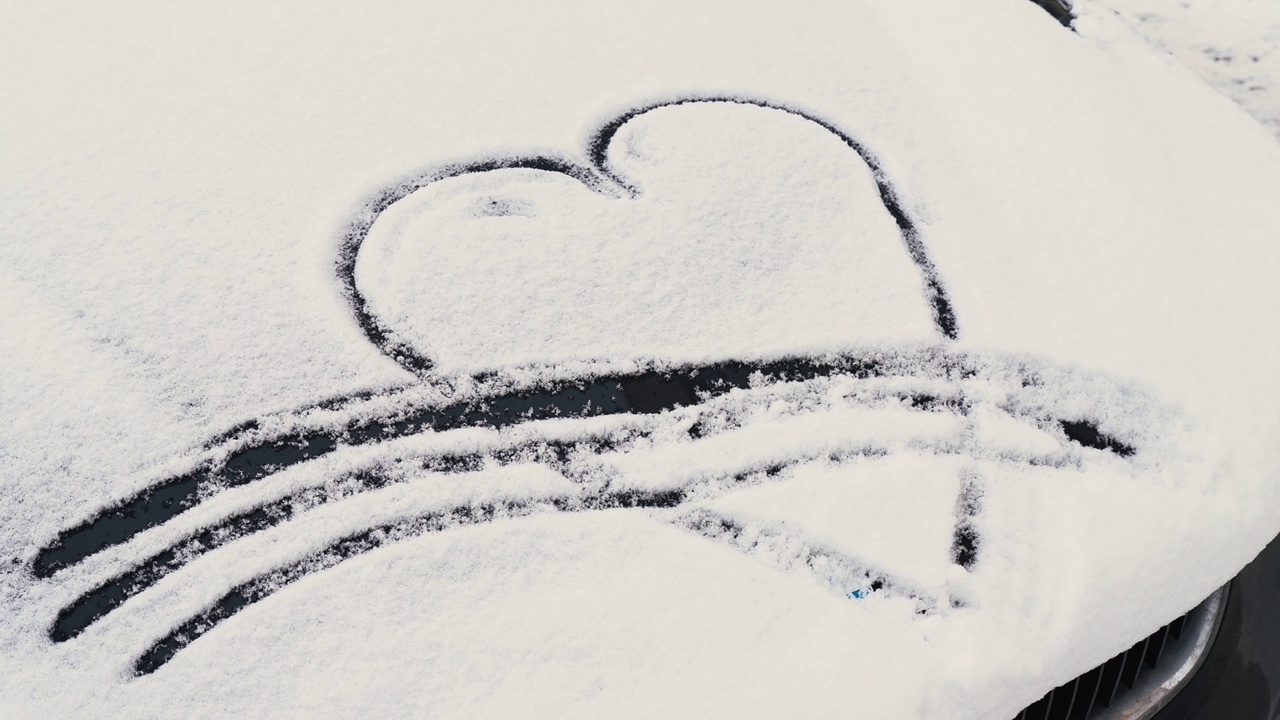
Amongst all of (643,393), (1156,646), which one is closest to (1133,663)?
(1156,646)

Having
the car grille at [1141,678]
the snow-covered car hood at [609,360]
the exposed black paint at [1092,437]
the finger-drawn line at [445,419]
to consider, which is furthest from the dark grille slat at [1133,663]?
the finger-drawn line at [445,419]

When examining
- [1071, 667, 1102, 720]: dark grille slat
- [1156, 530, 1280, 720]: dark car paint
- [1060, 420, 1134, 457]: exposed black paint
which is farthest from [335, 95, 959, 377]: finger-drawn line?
[1156, 530, 1280, 720]: dark car paint

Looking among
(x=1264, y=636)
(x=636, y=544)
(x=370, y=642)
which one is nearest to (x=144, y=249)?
(x=370, y=642)

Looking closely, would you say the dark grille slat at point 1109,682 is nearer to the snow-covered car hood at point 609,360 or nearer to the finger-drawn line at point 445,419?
the snow-covered car hood at point 609,360

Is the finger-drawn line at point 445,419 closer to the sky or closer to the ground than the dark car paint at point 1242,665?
closer to the sky

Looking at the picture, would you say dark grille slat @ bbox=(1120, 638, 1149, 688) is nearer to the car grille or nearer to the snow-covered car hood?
the car grille

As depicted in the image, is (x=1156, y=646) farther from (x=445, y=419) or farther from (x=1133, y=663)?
(x=445, y=419)
